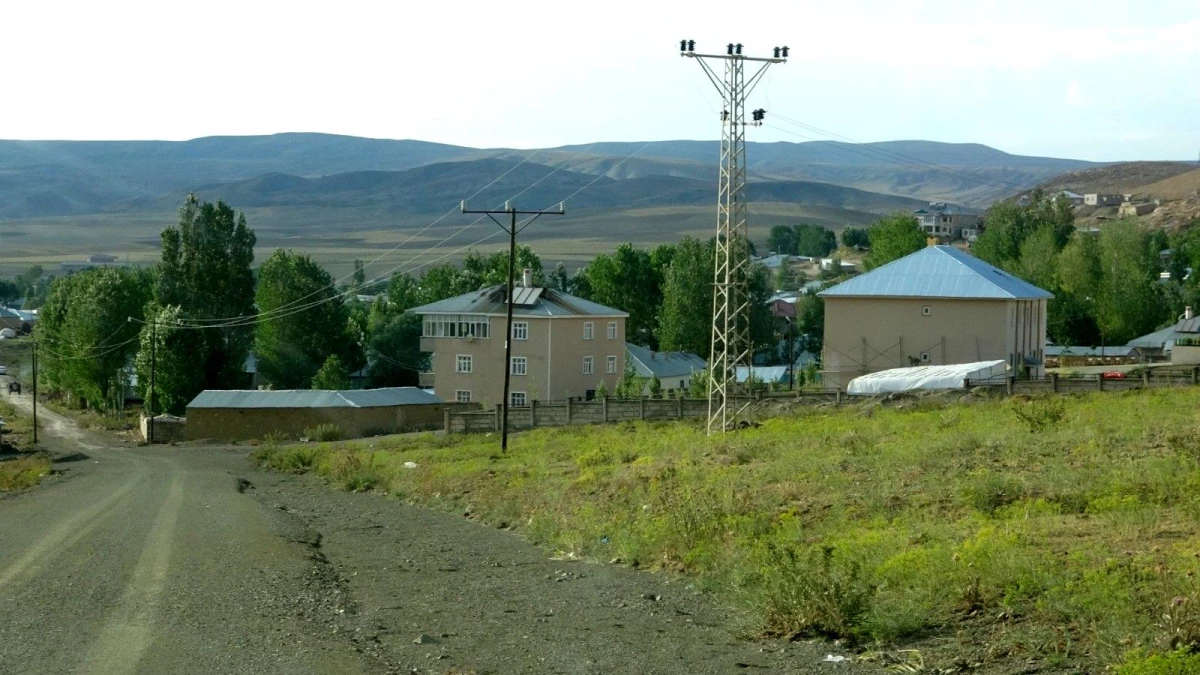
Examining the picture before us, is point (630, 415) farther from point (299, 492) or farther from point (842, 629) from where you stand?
point (842, 629)

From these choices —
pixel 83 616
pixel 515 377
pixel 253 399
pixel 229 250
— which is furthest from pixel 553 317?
pixel 83 616

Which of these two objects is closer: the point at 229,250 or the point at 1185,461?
the point at 1185,461

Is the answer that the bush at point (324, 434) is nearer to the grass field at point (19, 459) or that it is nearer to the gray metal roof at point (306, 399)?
the gray metal roof at point (306, 399)

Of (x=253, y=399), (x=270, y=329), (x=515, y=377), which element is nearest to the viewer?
(x=253, y=399)

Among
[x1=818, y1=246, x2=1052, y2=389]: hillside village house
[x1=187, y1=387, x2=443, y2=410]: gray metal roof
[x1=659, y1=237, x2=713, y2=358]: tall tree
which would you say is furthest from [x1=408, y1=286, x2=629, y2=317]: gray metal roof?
[x1=818, y1=246, x2=1052, y2=389]: hillside village house

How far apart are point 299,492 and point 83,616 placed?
20288 mm

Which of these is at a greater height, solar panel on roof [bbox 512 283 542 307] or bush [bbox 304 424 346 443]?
solar panel on roof [bbox 512 283 542 307]

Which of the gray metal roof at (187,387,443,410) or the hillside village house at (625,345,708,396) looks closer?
the gray metal roof at (187,387,443,410)

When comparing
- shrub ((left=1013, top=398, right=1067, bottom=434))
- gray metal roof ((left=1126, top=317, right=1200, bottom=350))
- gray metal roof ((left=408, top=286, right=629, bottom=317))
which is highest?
shrub ((left=1013, top=398, right=1067, bottom=434))

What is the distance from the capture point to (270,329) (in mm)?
89375

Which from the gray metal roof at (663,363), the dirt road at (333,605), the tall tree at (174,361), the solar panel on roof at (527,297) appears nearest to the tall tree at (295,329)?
the tall tree at (174,361)

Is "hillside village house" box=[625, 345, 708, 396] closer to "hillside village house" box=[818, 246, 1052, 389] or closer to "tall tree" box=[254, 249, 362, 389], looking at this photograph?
"tall tree" box=[254, 249, 362, 389]

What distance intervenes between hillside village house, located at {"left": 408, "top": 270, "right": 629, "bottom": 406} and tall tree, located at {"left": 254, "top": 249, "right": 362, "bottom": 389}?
1671 centimetres

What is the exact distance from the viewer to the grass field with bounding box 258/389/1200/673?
418 inches
